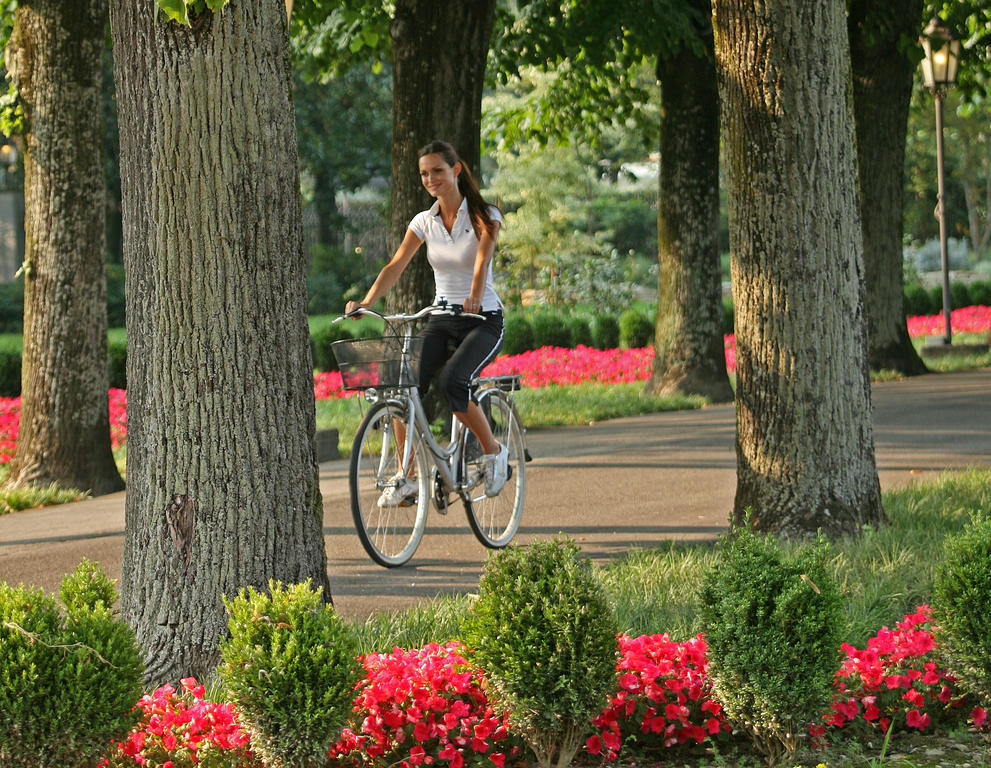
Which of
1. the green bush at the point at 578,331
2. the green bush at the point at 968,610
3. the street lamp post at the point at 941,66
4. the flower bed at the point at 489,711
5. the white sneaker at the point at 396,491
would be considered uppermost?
the street lamp post at the point at 941,66

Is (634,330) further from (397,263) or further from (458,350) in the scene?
(458,350)

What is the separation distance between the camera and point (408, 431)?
6.58 metres

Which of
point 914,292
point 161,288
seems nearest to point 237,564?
point 161,288

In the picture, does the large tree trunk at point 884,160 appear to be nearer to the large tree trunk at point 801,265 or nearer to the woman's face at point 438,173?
the large tree trunk at point 801,265

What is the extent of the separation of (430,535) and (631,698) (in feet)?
12.4

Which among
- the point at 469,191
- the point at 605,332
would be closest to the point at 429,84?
the point at 469,191

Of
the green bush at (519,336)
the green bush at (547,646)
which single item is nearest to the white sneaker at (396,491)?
the green bush at (547,646)

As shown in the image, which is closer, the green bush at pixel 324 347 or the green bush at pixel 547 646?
the green bush at pixel 547 646

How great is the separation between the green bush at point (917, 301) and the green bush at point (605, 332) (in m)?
8.54

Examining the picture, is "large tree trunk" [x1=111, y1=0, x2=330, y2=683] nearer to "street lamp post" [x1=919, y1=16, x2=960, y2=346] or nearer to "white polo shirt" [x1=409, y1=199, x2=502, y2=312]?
"white polo shirt" [x1=409, y1=199, x2=502, y2=312]

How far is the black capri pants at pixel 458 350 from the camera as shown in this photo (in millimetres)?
6648

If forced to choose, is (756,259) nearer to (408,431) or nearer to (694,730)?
(408,431)

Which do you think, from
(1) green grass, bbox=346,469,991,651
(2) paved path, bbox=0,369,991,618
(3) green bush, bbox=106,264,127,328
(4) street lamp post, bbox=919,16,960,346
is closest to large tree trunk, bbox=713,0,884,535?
(1) green grass, bbox=346,469,991,651

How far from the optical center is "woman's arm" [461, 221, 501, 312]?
21.7ft
